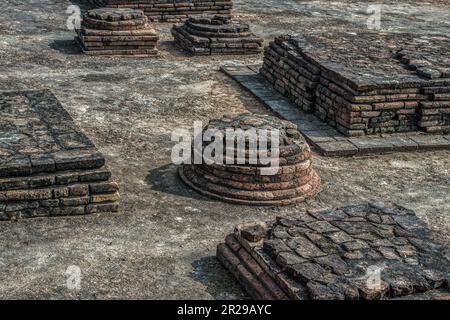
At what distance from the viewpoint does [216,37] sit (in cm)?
1204

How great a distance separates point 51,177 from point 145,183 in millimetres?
1143

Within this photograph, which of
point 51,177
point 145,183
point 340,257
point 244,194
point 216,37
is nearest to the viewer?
point 340,257

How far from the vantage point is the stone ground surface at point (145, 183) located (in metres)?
5.53

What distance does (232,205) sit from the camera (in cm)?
685

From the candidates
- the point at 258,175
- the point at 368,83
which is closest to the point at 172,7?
the point at 368,83

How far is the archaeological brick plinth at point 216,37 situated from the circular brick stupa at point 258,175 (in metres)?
4.90

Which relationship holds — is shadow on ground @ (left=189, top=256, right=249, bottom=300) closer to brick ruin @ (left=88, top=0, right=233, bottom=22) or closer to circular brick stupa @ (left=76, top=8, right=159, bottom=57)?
circular brick stupa @ (left=76, top=8, right=159, bottom=57)

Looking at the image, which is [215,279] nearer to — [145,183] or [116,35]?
[145,183]

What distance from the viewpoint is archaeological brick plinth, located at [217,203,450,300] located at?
16.5ft

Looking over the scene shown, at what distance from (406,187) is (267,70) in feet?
12.1

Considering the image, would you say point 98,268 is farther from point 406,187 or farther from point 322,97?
point 322,97

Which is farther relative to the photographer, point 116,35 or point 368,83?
point 116,35

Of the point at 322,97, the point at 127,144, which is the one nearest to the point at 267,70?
the point at 322,97

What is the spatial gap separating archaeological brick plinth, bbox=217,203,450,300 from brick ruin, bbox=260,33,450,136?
8.82 feet
